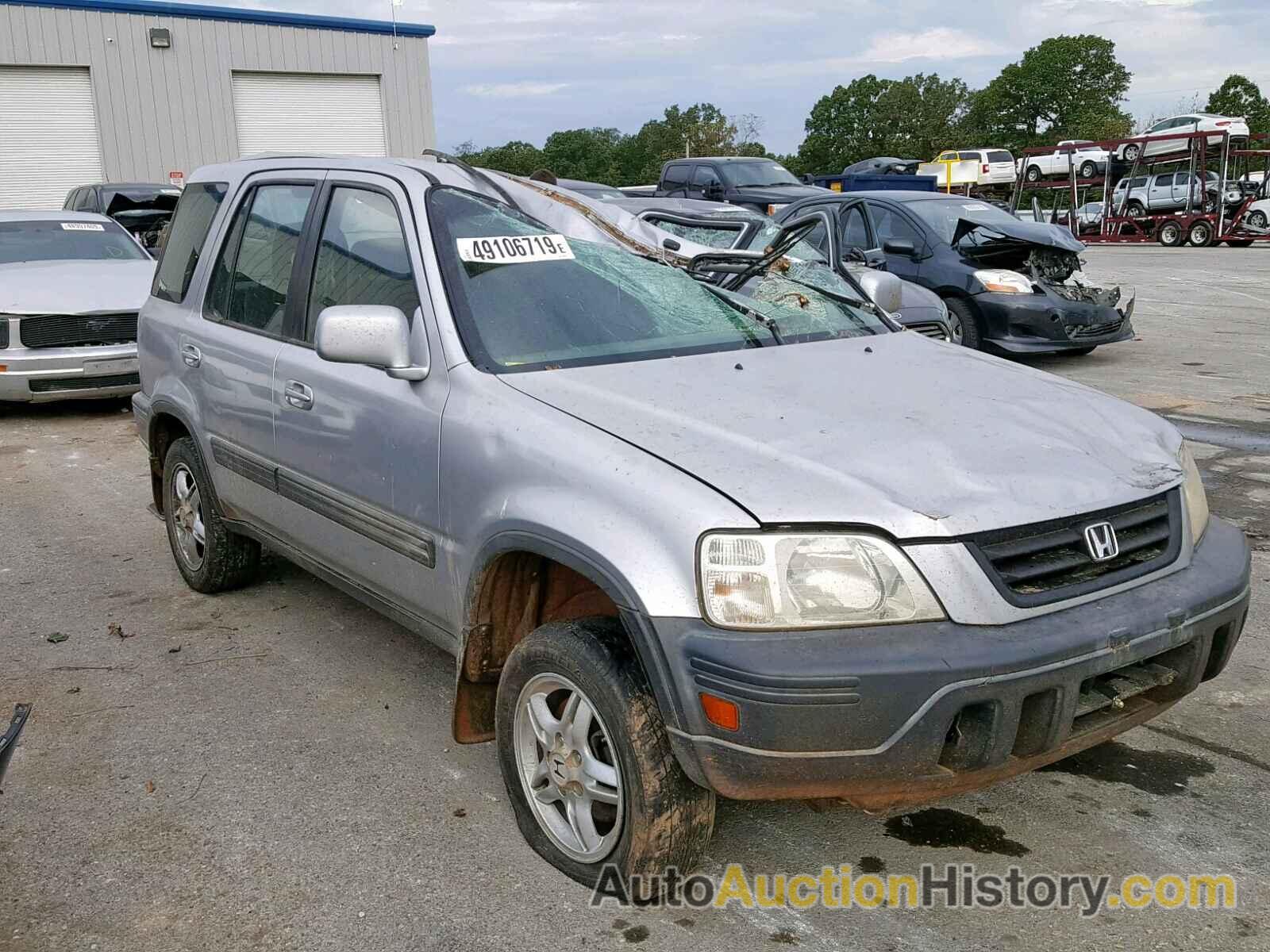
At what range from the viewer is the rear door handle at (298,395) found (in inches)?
150

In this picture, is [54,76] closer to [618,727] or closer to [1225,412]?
[1225,412]

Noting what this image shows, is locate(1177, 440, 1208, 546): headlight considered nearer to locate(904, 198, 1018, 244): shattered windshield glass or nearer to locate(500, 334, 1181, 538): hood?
locate(500, 334, 1181, 538): hood

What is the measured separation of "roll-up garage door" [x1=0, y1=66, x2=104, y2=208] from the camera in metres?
24.0

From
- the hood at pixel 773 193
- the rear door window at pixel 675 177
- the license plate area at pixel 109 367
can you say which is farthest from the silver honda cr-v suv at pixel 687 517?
the rear door window at pixel 675 177

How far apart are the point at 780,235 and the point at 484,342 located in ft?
5.09

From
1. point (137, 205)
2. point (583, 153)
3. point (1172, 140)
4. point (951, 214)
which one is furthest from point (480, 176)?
point (583, 153)

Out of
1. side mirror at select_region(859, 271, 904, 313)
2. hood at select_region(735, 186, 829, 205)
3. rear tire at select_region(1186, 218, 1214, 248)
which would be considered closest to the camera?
side mirror at select_region(859, 271, 904, 313)

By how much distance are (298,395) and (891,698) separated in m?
2.31

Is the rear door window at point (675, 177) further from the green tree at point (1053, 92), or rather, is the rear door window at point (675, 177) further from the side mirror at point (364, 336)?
the green tree at point (1053, 92)

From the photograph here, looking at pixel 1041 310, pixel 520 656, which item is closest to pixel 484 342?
pixel 520 656

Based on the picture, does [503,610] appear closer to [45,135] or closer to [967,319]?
[967,319]

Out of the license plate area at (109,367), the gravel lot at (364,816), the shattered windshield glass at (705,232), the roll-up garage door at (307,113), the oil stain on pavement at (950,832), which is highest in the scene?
the roll-up garage door at (307,113)

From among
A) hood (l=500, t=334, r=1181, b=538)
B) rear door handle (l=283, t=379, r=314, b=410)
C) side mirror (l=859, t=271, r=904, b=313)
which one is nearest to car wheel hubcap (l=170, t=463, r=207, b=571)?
rear door handle (l=283, t=379, r=314, b=410)

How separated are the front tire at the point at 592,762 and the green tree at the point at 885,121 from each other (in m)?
80.5
